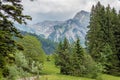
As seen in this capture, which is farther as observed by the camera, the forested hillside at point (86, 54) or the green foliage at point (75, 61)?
the green foliage at point (75, 61)

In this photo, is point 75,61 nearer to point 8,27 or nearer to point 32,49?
point 32,49

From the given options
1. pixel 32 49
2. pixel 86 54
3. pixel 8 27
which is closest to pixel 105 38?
pixel 86 54

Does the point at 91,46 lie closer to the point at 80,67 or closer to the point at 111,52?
the point at 111,52

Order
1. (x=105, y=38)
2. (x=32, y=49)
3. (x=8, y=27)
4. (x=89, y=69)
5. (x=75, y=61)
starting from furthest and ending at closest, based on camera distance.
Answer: (x=105, y=38) → (x=75, y=61) → (x=32, y=49) → (x=89, y=69) → (x=8, y=27)

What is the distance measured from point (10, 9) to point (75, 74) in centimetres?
5088

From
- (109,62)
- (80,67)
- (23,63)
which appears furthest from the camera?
(109,62)

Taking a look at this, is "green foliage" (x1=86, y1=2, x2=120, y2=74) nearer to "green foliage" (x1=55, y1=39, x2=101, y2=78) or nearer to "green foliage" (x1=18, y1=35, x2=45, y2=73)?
"green foliage" (x1=55, y1=39, x2=101, y2=78)

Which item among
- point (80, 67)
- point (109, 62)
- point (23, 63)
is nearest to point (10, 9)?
point (23, 63)

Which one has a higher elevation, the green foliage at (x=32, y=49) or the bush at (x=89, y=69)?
the green foliage at (x=32, y=49)

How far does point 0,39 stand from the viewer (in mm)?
22531

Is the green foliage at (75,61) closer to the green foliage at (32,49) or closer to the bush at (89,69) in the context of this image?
the bush at (89,69)

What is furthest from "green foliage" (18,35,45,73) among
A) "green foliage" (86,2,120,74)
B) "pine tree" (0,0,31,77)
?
"pine tree" (0,0,31,77)

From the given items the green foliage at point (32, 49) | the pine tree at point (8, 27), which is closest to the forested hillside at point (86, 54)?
the green foliage at point (32, 49)

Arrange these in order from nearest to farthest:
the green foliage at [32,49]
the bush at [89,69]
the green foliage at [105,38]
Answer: the bush at [89,69], the green foliage at [32,49], the green foliage at [105,38]
